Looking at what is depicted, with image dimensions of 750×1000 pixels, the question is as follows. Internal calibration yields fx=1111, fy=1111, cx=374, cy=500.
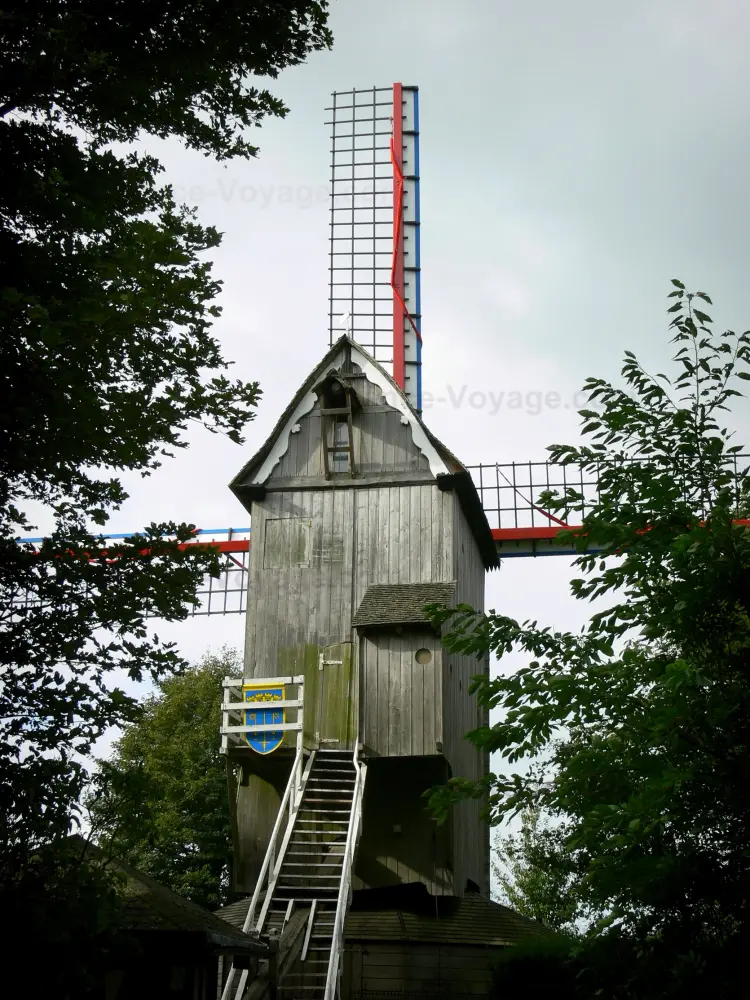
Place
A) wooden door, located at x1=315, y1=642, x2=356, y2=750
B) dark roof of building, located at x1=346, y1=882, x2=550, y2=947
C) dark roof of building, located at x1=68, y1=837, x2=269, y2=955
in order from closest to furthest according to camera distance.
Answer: dark roof of building, located at x1=68, y1=837, x2=269, y2=955 < dark roof of building, located at x1=346, y1=882, x2=550, y2=947 < wooden door, located at x1=315, y1=642, x2=356, y2=750

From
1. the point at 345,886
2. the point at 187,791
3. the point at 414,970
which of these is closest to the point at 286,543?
the point at 345,886

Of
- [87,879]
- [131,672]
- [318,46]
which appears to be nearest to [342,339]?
[318,46]

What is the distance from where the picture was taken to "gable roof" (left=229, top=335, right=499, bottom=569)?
761 inches

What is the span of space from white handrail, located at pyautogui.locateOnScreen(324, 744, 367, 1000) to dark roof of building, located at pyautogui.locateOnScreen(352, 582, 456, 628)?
2.04 meters

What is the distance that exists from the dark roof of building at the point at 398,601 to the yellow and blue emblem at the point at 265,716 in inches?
68.7

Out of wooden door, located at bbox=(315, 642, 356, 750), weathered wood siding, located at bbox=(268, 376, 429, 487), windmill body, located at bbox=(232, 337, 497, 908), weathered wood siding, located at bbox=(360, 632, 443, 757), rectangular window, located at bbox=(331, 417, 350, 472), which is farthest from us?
rectangular window, located at bbox=(331, 417, 350, 472)

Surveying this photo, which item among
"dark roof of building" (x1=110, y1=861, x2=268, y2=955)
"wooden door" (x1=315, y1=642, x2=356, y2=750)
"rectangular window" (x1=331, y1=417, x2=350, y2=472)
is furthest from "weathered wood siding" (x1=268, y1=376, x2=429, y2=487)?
"dark roof of building" (x1=110, y1=861, x2=268, y2=955)

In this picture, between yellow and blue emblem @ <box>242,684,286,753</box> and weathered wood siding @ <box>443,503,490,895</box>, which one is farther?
weathered wood siding @ <box>443,503,490,895</box>

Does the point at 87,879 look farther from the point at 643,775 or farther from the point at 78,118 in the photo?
the point at 78,118

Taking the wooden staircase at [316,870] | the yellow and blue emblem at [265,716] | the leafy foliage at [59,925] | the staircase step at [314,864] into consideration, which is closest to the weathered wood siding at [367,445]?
the yellow and blue emblem at [265,716]

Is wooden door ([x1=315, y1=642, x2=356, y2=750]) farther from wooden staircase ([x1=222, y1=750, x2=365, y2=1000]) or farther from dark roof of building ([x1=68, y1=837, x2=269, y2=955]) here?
dark roof of building ([x1=68, y1=837, x2=269, y2=955])

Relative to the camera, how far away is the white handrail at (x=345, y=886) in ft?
45.1

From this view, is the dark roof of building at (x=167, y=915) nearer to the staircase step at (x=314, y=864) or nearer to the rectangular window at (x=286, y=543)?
the staircase step at (x=314, y=864)

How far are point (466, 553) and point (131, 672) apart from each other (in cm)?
→ 1268
